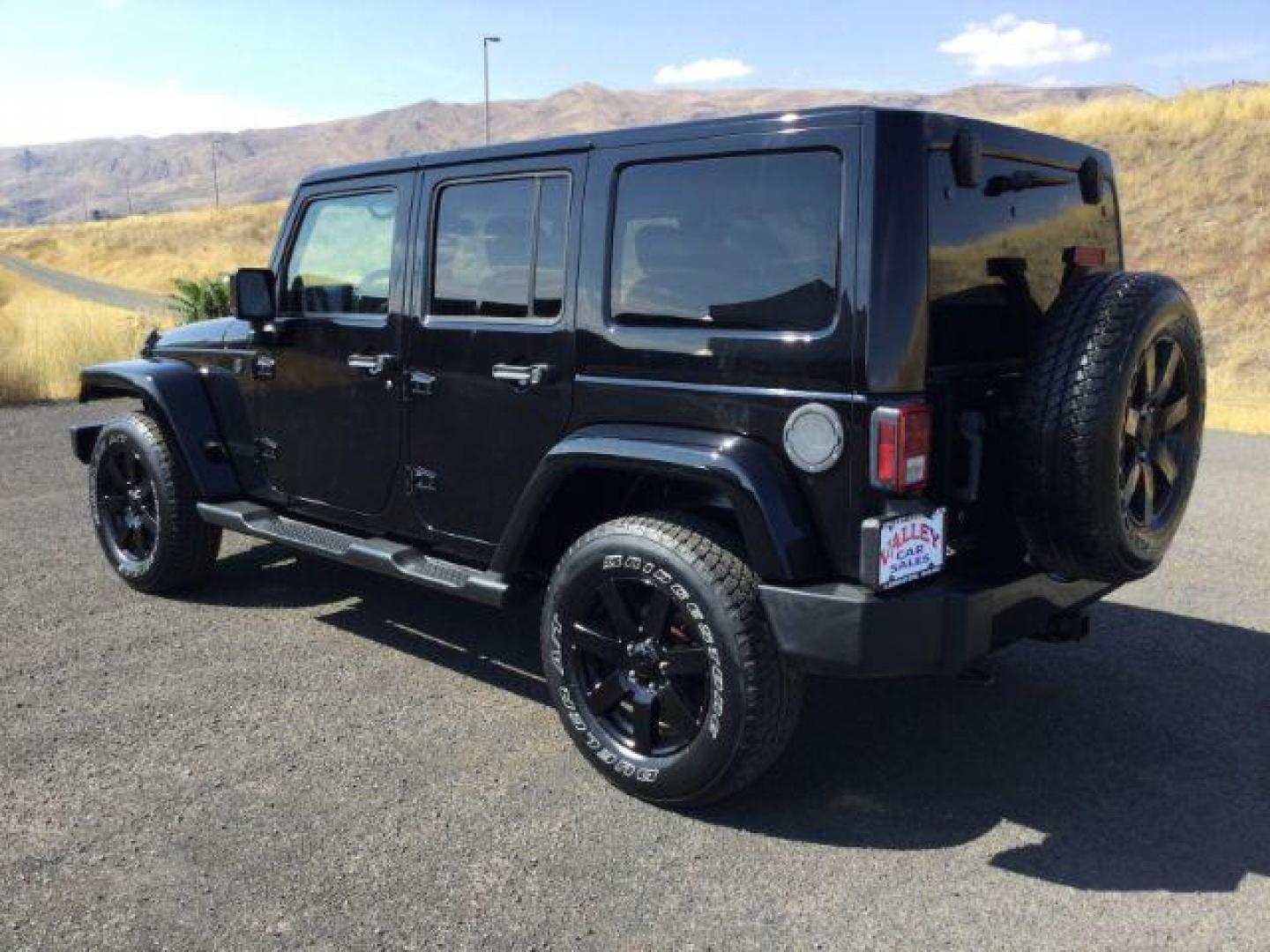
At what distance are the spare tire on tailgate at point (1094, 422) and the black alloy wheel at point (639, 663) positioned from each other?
3.44 feet

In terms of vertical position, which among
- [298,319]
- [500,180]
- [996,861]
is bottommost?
[996,861]

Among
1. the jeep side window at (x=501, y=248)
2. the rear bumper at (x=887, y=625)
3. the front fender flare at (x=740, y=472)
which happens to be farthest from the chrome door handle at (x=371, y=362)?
the rear bumper at (x=887, y=625)

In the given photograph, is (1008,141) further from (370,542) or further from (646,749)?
(370,542)

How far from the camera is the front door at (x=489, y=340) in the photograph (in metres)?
3.64

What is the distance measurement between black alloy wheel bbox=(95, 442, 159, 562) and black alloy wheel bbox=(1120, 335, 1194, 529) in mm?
4291

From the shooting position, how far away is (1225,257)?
2127 centimetres

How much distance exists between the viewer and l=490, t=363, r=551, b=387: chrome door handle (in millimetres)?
3629

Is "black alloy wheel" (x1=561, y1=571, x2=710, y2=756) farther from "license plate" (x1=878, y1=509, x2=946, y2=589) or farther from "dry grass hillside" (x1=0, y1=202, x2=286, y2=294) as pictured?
"dry grass hillside" (x1=0, y1=202, x2=286, y2=294)

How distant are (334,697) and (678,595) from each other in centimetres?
168

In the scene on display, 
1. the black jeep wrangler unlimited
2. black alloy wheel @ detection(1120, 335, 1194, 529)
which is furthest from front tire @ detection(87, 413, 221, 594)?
black alloy wheel @ detection(1120, 335, 1194, 529)

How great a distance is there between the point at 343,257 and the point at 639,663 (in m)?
2.27

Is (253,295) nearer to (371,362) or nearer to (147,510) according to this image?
(371,362)

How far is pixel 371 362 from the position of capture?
13.9 ft

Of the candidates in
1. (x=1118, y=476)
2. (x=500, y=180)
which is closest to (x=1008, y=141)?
(x=1118, y=476)
